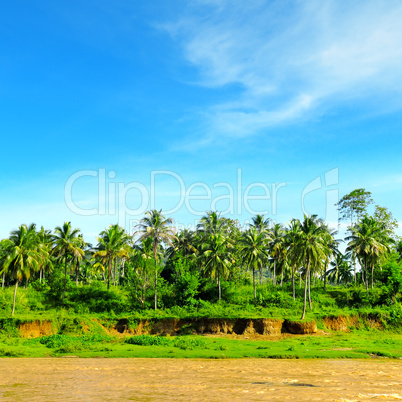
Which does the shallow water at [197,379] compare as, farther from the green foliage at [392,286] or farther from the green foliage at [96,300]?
the green foliage at [392,286]

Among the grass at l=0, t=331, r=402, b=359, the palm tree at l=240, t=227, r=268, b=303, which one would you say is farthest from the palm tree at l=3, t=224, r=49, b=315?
the palm tree at l=240, t=227, r=268, b=303

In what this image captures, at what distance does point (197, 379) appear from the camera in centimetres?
2317

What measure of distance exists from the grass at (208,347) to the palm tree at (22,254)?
1045 centimetres

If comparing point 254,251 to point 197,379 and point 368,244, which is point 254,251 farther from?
point 197,379

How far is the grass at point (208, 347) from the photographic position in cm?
3388

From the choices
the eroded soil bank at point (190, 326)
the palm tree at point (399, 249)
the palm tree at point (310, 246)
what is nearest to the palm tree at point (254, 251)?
the palm tree at point (310, 246)

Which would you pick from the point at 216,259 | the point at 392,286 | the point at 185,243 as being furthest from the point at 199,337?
the point at 185,243

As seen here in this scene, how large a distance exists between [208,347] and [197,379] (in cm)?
1486

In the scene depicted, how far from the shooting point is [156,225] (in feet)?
185

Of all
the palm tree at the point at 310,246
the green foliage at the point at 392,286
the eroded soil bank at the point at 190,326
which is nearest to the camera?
the eroded soil bank at the point at 190,326

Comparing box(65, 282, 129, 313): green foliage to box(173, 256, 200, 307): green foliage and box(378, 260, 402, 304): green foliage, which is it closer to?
box(173, 256, 200, 307): green foliage

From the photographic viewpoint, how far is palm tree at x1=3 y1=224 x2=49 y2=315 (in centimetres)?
4834

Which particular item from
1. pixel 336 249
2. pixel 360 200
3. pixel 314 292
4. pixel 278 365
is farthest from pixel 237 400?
Result: pixel 360 200

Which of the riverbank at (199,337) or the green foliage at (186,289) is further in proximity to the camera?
the green foliage at (186,289)
